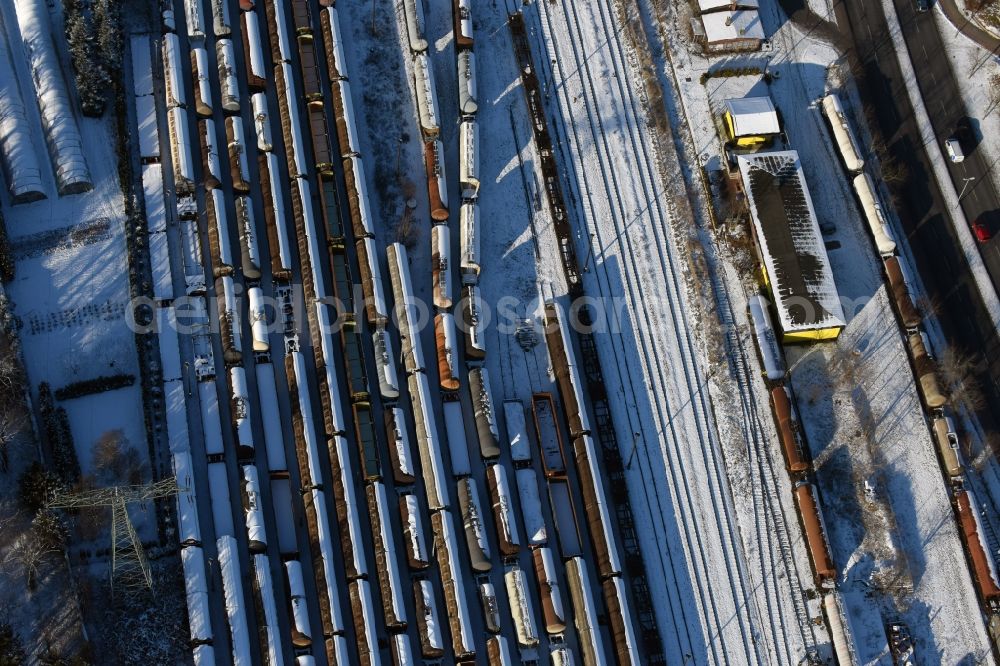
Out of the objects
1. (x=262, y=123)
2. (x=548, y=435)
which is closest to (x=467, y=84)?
(x=262, y=123)

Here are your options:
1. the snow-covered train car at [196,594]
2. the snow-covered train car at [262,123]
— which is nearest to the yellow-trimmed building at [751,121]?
the snow-covered train car at [262,123]

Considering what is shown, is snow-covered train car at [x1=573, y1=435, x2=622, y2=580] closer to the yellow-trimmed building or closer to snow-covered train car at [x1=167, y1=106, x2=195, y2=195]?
the yellow-trimmed building

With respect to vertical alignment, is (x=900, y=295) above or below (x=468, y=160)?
below

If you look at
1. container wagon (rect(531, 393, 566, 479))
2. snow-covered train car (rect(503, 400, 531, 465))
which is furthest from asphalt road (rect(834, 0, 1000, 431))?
snow-covered train car (rect(503, 400, 531, 465))

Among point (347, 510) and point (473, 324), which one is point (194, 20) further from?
point (347, 510)

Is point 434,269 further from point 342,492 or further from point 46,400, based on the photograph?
point 46,400

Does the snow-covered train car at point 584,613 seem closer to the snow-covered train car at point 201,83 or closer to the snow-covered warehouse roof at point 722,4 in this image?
the snow-covered train car at point 201,83
